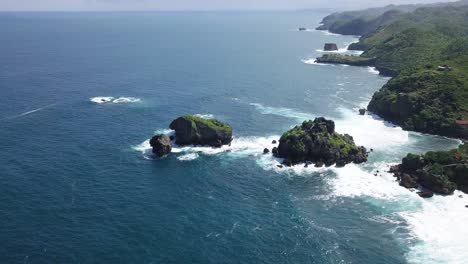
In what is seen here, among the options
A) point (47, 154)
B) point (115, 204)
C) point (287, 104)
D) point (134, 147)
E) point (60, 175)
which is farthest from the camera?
point (287, 104)

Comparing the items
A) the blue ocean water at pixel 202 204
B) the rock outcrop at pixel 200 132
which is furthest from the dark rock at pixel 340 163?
the rock outcrop at pixel 200 132

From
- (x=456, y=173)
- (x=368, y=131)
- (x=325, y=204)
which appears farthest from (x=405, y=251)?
(x=368, y=131)

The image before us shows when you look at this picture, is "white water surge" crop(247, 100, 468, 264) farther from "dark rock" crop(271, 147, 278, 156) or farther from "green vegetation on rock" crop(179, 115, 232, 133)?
"green vegetation on rock" crop(179, 115, 232, 133)

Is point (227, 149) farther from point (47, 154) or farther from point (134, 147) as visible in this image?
point (47, 154)

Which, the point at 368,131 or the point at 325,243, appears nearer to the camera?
the point at 325,243

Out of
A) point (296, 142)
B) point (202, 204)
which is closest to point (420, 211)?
point (296, 142)

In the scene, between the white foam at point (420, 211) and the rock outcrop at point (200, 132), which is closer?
the white foam at point (420, 211)

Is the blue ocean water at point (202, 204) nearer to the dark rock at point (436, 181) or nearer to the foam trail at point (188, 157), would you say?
the foam trail at point (188, 157)
